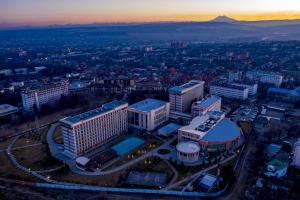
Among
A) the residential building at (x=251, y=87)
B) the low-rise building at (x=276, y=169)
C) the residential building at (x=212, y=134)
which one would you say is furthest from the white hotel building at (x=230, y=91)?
the low-rise building at (x=276, y=169)

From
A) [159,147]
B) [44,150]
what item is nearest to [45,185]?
[44,150]

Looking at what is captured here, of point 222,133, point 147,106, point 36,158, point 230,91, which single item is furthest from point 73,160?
point 230,91

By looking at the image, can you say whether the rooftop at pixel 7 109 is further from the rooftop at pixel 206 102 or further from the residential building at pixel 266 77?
the residential building at pixel 266 77

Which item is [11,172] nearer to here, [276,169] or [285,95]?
[276,169]

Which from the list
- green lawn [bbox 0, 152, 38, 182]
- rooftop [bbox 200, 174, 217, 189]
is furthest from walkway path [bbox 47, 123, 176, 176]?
rooftop [bbox 200, 174, 217, 189]

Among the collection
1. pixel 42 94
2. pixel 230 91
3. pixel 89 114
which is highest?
pixel 89 114

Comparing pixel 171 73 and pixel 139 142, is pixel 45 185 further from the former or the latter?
pixel 171 73
